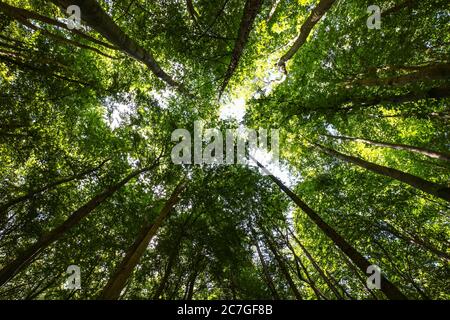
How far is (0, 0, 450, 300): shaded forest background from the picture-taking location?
750cm

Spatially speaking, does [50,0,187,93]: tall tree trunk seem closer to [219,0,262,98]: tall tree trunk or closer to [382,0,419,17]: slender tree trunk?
[219,0,262,98]: tall tree trunk

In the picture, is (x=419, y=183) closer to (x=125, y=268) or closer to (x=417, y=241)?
(x=417, y=241)

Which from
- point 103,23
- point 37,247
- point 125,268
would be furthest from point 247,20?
point 37,247

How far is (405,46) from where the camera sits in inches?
278

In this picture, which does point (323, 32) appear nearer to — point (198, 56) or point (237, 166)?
point (198, 56)

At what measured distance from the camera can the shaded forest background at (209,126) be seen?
750 cm

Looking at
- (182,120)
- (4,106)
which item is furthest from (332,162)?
(4,106)

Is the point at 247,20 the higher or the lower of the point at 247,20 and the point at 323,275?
the higher

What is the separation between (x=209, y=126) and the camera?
10.7 metres

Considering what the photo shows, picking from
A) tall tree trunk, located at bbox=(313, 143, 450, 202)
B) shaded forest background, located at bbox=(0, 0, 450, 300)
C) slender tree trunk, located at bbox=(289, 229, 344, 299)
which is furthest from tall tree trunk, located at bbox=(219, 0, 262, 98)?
slender tree trunk, located at bbox=(289, 229, 344, 299)

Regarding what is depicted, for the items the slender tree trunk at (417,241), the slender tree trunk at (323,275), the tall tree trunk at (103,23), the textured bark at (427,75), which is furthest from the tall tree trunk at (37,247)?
the slender tree trunk at (417,241)

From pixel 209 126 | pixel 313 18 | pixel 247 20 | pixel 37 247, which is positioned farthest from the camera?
pixel 209 126

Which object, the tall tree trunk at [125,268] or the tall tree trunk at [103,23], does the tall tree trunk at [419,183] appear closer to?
the tall tree trunk at [125,268]
